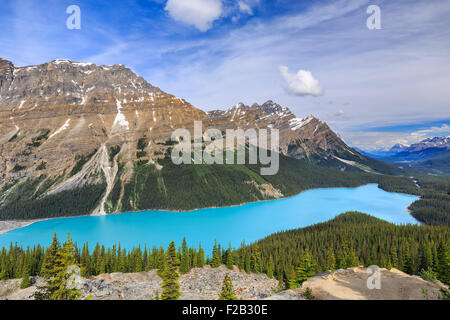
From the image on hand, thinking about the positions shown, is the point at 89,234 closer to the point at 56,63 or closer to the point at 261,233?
the point at 261,233

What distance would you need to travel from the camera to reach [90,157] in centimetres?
16112

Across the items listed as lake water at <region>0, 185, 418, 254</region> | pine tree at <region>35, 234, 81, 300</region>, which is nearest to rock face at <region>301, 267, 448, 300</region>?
pine tree at <region>35, 234, 81, 300</region>

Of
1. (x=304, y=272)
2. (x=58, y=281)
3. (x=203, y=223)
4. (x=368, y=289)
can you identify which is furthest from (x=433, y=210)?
(x=58, y=281)

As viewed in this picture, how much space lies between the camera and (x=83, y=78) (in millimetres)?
198375

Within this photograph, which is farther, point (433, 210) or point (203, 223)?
point (433, 210)

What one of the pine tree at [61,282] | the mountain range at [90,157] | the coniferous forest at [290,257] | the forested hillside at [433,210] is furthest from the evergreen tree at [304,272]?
the mountain range at [90,157]

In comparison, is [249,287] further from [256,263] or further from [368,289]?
[368,289]

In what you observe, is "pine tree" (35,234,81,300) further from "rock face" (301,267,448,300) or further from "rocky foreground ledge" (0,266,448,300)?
"rock face" (301,267,448,300)

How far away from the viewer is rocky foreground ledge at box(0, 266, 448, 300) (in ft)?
81.8

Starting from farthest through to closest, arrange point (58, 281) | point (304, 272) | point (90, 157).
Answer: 1. point (90, 157)
2. point (304, 272)
3. point (58, 281)

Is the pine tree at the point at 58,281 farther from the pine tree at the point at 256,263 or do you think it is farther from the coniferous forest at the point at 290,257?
the pine tree at the point at 256,263

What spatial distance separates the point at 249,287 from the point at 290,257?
1415 cm

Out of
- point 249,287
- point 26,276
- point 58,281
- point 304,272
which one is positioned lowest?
point 249,287
